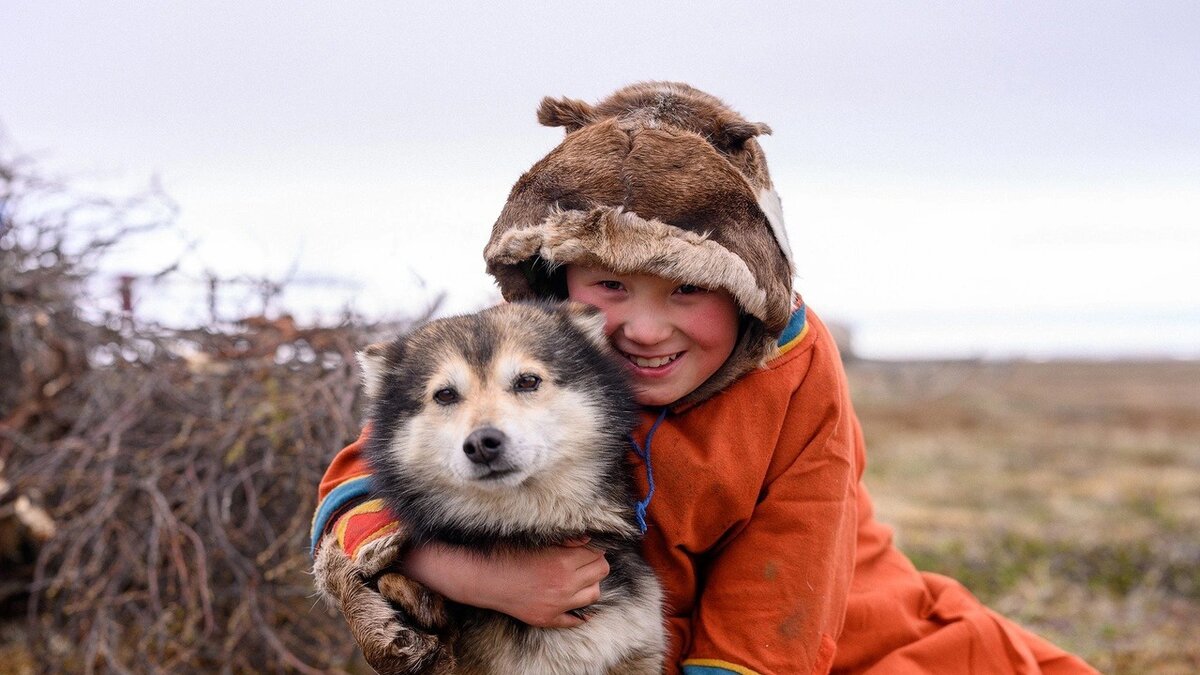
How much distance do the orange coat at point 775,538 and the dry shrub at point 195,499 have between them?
45.0 inches

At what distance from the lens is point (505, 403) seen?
2.48 m

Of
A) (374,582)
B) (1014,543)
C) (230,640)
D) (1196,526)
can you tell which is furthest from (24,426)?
(1196,526)

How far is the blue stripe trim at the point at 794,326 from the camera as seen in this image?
2.81 metres

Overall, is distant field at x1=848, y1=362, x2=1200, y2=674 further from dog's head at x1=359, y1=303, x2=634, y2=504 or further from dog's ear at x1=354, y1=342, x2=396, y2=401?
dog's ear at x1=354, y1=342, x2=396, y2=401

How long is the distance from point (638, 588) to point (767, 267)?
3.30ft

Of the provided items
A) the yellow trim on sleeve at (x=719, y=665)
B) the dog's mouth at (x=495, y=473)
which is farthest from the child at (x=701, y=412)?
the dog's mouth at (x=495, y=473)

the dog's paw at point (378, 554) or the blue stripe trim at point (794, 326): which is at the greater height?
the blue stripe trim at point (794, 326)

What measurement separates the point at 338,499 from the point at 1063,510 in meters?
7.52

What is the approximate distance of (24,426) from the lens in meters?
4.89

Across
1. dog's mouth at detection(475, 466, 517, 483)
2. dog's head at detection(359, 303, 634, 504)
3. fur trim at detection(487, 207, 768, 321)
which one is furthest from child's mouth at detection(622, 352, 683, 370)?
dog's mouth at detection(475, 466, 517, 483)

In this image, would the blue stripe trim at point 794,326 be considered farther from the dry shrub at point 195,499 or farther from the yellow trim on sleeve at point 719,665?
the dry shrub at point 195,499

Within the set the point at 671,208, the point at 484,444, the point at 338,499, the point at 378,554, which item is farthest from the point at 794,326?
the point at 338,499

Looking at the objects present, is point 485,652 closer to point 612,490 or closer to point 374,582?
point 374,582

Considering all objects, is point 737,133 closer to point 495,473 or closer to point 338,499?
point 495,473
